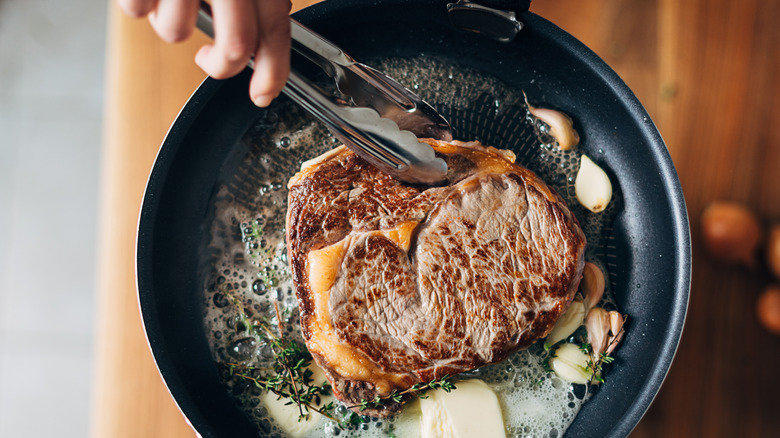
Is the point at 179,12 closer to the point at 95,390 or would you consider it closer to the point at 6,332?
the point at 95,390

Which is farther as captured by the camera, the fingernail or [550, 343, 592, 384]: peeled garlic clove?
[550, 343, 592, 384]: peeled garlic clove

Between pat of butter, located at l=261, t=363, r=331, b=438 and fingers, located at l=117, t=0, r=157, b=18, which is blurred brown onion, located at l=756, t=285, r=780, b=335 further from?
fingers, located at l=117, t=0, r=157, b=18

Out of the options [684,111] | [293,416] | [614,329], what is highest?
[684,111]

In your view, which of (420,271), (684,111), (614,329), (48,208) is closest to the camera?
(420,271)

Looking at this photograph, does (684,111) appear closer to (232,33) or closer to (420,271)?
(420,271)

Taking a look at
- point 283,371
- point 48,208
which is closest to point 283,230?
point 283,371

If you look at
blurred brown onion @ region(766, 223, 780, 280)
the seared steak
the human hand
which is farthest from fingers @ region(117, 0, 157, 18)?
blurred brown onion @ region(766, 223, 780, 280)
